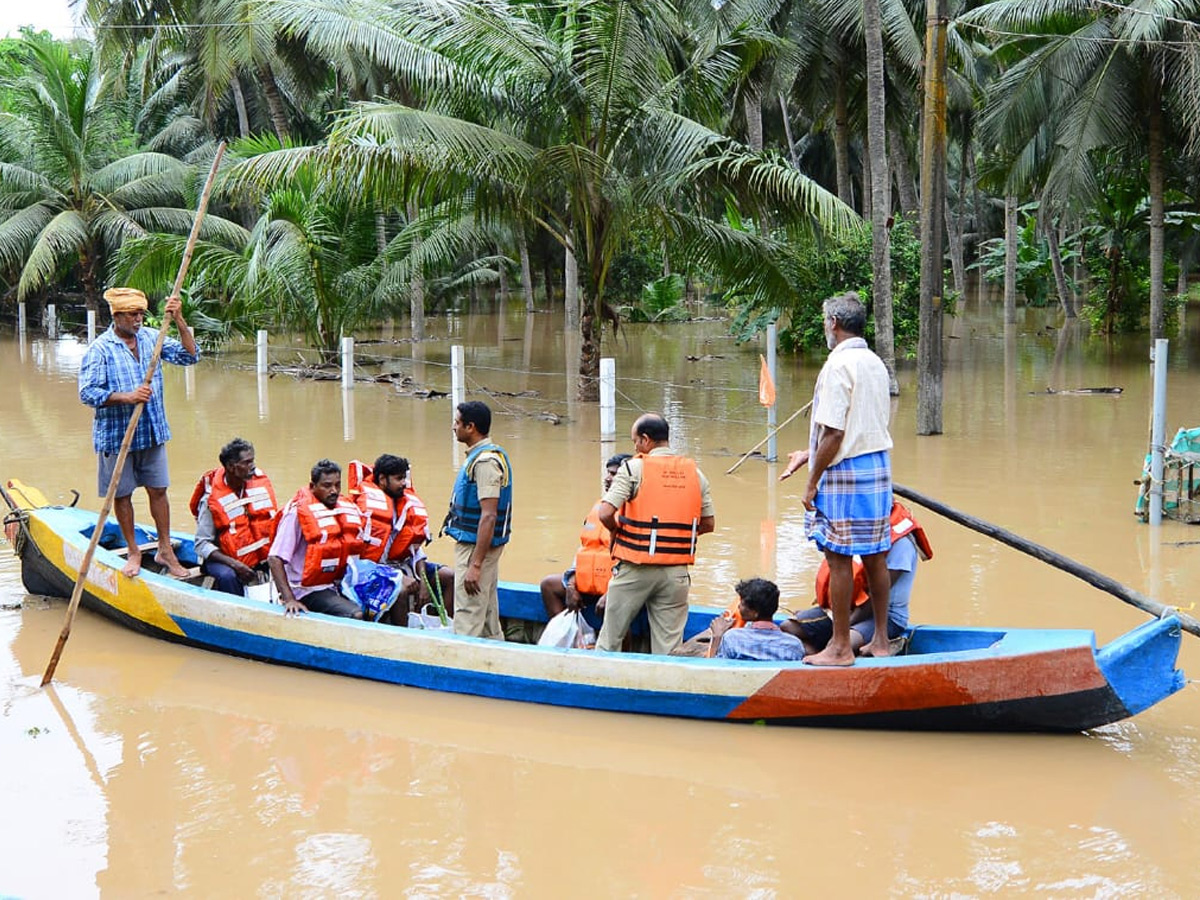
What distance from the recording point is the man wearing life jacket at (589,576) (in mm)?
6590

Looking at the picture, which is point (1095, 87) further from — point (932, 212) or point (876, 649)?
point (876, 649)

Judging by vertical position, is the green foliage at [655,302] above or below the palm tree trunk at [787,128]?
below

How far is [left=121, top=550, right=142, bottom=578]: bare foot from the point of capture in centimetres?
738

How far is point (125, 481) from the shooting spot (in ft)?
24.8

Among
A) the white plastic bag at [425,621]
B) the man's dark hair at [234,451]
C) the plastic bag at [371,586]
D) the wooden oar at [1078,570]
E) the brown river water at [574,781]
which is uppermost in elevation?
the man's dark hair at [234,451]

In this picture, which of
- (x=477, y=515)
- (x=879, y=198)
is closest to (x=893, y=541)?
(x=477, y=515)

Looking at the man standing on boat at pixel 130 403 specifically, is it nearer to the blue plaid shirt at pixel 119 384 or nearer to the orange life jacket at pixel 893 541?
the blue plaid shirt at pixel 119 384

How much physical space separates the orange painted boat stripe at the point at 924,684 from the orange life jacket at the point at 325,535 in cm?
228

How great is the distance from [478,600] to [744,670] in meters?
1.46

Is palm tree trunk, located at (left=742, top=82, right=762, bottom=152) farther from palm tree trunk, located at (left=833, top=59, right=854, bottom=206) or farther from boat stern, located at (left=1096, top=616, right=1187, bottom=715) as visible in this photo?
boat stern, located at (left=1096, top=616, right=1187, bottom=715)

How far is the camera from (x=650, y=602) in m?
6.24

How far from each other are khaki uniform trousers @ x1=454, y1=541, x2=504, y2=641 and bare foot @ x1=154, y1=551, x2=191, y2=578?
2068mm

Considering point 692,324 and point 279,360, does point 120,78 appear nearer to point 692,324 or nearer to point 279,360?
point 279,360

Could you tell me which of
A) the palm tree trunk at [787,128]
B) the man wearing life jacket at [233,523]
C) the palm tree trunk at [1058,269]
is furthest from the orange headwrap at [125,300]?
the palm tree trunk at [787,128]
